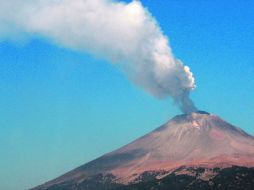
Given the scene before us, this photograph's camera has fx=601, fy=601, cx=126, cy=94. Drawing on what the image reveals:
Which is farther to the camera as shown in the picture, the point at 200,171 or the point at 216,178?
the point at 200,171

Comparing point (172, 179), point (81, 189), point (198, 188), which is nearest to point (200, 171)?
point (172, 179)

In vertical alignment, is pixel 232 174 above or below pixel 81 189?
below

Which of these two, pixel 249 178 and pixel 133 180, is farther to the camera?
pixel 133 180

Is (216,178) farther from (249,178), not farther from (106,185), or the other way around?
(106,185)

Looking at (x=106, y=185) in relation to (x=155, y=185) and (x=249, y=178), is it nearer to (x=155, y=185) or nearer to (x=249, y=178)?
(x=155, y=185)

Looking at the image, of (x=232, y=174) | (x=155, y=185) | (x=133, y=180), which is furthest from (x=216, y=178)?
(x=133, y=180)

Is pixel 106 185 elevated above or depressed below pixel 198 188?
above

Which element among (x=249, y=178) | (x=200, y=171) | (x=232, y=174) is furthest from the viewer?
(x=200, y=171)

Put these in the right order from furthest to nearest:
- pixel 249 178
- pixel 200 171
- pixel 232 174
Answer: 1. pixel 200 171
2. pixel 232 174
3. pixel 249 178

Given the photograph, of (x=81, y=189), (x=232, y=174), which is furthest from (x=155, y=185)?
(x=81, y=189)
